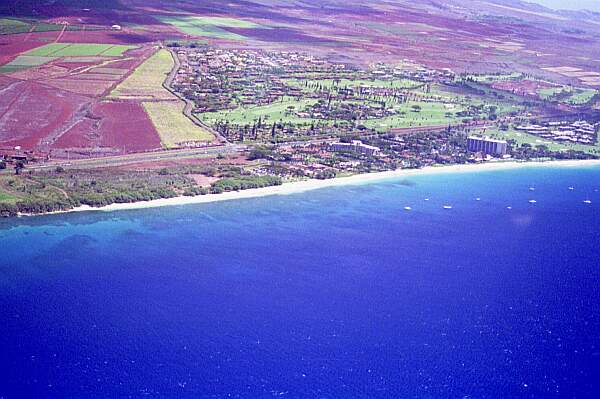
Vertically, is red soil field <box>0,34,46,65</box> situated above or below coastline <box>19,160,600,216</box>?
above

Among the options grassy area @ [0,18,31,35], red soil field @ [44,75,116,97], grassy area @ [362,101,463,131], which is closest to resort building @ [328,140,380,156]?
grassy area @ [362,101,463,131]

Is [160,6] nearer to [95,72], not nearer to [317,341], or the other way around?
[95,72]

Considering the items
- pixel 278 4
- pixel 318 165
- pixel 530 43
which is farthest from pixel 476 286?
pixel 278 4

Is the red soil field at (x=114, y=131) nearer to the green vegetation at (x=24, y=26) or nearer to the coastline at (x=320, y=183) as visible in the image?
the coastline at (x=320, y=183)

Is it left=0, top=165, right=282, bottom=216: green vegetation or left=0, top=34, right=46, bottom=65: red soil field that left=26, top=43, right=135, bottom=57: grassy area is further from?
left=0, top=165, right=282, bottom=216: green vegetation

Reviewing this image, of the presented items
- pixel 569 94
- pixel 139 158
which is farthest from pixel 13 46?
pixel 569 94

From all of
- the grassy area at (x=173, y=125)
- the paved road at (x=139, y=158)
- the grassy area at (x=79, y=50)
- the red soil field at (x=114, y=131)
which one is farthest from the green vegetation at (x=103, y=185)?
the grassy area at (x=79, y=50)
